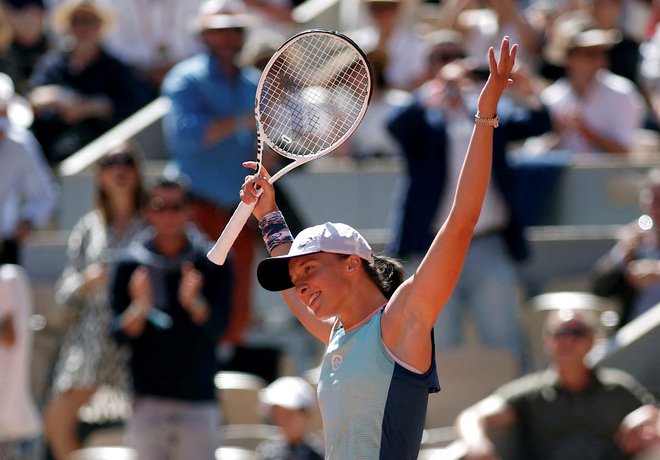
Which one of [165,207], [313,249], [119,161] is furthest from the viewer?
[119,161]

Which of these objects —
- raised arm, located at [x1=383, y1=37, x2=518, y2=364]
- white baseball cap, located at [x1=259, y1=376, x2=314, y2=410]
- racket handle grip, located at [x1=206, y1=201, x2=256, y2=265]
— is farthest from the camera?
white baseball cap, located at [x1=259, y1=376, x2=314, y2=410]

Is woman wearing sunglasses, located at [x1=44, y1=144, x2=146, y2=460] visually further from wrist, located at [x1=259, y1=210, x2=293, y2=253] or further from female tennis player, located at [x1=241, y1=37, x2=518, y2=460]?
female tennis player, located at [x1=241, y1=37, x2=518, y2=460]

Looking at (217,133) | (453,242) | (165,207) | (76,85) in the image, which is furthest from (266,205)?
(76,85)

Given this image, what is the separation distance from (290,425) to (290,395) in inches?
6.7

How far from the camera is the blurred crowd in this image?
25.3 ft

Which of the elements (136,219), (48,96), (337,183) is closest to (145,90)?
(48,96)

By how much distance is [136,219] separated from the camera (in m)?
8.61

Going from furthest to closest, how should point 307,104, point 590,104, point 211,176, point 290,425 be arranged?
1. point 590,104
2. point 211,176
3. point 290,425
4. point 307,104

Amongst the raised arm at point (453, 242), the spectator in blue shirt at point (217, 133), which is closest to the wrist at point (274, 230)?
the raised arm at point (453, 242)

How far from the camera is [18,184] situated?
9438mm

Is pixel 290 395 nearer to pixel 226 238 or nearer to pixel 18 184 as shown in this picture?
pixel 18 184

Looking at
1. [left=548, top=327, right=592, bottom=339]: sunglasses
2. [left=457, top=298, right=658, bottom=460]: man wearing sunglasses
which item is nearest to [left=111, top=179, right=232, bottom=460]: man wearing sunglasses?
[left=457, top=298, right=658, bottom=460]: man wearing sunglasses

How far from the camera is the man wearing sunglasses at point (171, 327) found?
24.7ft

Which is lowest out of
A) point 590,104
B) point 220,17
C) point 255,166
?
point 255,166
